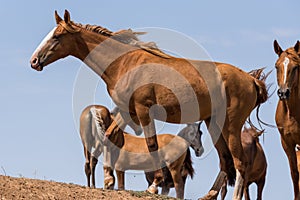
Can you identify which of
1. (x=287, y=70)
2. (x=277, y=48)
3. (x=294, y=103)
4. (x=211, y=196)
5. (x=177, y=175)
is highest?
(x=277, y=48)

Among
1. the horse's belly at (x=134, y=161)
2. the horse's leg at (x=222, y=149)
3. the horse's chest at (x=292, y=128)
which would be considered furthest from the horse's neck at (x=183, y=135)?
the horse's leg at (x=222, y=149)

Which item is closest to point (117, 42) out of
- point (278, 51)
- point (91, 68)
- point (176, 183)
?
point (91, 68)

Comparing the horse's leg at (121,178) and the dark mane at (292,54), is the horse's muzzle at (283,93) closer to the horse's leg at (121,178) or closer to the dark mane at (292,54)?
the dark mane at (292,54)

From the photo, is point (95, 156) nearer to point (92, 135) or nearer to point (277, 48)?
point (92, 135)

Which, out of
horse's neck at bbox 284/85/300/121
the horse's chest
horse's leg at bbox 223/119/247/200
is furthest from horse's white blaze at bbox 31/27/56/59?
the horse's chest

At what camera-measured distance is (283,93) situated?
13.6 m

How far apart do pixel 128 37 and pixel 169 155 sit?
493cm

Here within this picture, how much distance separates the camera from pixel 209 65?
13.8 metres

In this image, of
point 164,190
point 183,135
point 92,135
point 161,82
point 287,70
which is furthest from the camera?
point 183,135

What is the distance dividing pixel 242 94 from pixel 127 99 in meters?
1.79

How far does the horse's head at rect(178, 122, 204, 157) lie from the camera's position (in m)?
20.5

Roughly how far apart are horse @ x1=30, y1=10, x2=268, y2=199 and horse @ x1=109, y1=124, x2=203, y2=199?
4595mm

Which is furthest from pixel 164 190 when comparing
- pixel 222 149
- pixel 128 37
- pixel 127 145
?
pixel 128 37

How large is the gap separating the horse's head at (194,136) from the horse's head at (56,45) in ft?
23.3
